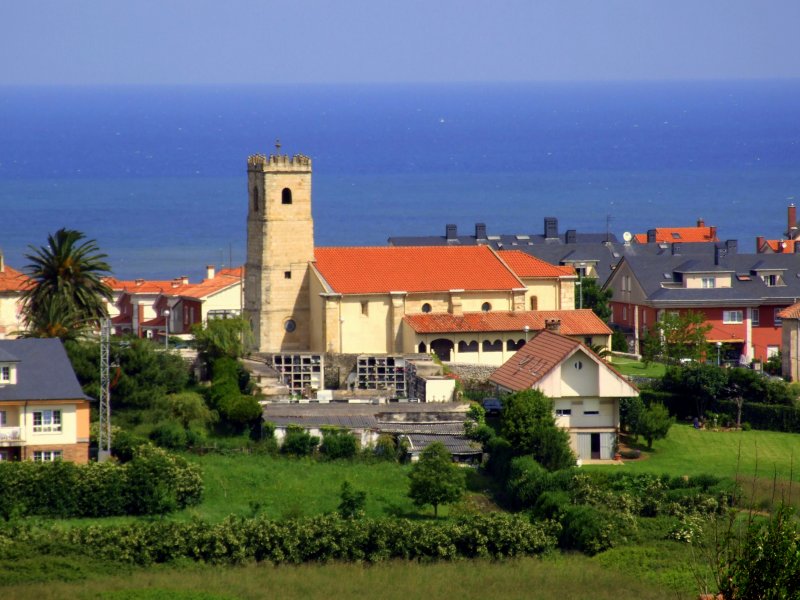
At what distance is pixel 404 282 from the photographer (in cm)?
6800

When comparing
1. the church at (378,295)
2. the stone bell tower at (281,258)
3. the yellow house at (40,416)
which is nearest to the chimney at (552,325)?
the church at (378,295)

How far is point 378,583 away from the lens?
4166cm

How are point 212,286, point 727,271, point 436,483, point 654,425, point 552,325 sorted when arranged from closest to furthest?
point 436,483 < point 654,425 < point 552,325 < point 212,286 < point 727,271

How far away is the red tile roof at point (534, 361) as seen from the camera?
55562mm

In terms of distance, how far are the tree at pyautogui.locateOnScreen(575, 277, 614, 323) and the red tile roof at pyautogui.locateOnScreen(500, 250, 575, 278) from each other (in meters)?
5.09

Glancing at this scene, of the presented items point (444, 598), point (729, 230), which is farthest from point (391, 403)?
point (729, 230)

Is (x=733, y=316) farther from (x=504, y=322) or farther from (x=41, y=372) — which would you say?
(x=41, y=372)

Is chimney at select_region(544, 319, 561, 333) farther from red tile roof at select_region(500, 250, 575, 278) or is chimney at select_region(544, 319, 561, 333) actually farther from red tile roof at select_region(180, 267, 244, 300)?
red tile roof at select_region(180, 267, 244, 300)

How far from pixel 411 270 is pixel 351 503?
23668 millimetres

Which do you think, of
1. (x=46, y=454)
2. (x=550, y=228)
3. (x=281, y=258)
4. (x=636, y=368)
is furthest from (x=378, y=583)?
(x=550, y=228)

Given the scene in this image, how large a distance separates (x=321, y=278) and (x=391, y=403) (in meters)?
10.9

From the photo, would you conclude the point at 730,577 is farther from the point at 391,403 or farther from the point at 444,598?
the point at 391,403

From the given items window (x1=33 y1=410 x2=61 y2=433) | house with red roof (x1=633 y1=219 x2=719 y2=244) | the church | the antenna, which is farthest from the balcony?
house with red roof (x1=633 y1=219 x2=719 y2=244)

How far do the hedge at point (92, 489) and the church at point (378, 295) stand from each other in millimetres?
19520
